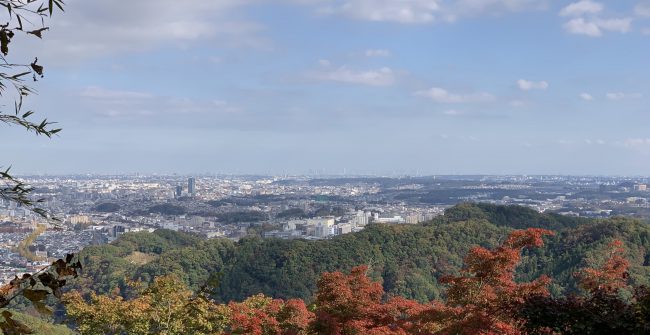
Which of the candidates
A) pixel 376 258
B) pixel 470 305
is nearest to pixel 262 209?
pixel 376 258

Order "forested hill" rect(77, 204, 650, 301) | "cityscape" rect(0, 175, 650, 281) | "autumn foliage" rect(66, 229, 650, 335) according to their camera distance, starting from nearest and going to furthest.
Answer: "autumn foliage" rect(66, 229, 650, 335)
"forested hill" rect(77, 204, 650, 301)
"cityscape" rect(0, 175, 650, 281)

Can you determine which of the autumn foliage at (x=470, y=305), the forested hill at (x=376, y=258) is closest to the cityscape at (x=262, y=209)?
the forested hill at (x=376, y=258)

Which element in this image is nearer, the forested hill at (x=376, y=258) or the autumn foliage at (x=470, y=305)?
the autumn foliage at (x=470, y=305)

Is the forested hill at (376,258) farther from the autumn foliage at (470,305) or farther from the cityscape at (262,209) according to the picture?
the autumn foliage at (470,305)

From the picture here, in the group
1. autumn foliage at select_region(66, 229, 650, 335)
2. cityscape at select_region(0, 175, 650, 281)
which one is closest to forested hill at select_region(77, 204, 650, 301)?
cityscape at select_region(0, 175, 650, 281)

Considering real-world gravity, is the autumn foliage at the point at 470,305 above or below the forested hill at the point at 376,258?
above

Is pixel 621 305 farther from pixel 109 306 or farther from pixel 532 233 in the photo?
pixel 109 306

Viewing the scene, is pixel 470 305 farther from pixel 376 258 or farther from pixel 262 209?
pixel 262 209

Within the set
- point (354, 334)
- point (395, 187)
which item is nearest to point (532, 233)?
point (354, 334)

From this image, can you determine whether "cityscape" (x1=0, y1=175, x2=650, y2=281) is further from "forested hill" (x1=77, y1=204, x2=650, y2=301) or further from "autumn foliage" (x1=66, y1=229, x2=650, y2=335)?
"autumn foliage" (x1=66, y1=229, x2=650, y2=335)
